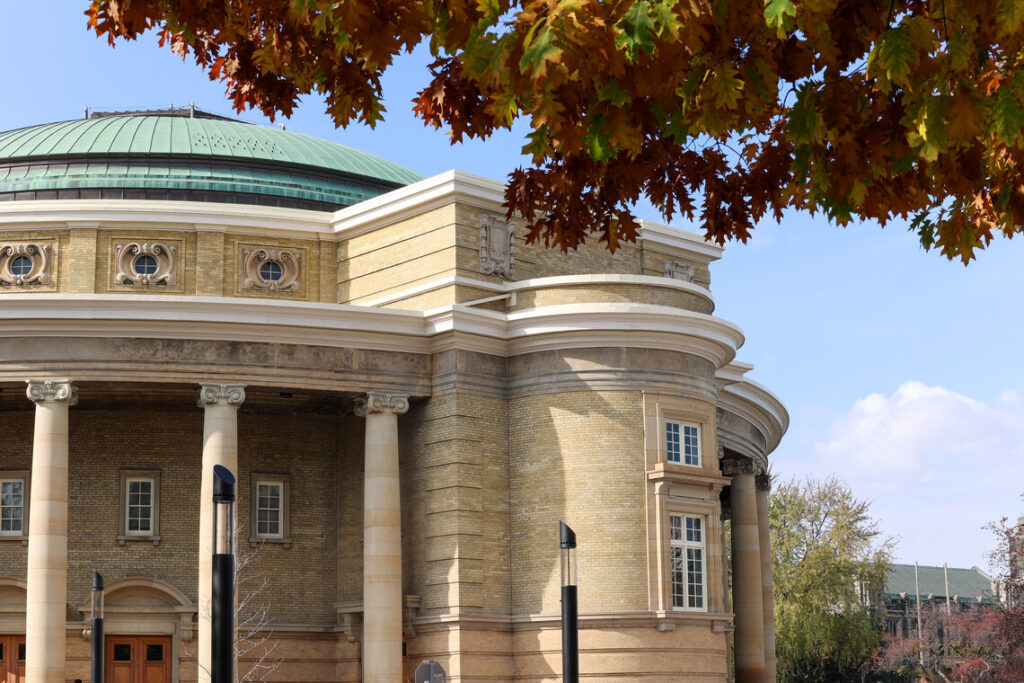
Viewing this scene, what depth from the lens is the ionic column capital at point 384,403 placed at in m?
40.3

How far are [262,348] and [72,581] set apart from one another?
8779 millimetres

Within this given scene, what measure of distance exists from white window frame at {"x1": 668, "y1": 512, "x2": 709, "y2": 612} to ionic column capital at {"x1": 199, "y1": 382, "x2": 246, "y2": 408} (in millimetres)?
11985

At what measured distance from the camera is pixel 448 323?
133 feet

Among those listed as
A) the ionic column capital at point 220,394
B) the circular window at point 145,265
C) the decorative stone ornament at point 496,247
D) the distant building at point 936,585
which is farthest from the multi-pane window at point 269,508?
the distant building at point 936,585

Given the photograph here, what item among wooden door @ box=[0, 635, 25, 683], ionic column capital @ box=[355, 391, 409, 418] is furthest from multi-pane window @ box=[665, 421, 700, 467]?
wooden door @ box=[0, 635, 25, 683]

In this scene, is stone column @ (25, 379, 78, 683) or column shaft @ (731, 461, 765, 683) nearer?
stone column @ (25, 379, 78, 683)

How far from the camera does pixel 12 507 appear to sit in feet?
139

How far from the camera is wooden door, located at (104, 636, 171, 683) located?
4141 centimetres

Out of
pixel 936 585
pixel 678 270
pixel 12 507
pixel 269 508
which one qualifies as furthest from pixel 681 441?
pixel 936 585

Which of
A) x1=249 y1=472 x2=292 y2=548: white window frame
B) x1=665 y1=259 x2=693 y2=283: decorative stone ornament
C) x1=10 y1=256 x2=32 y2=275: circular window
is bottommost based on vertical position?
x1=249 y1=472 x2=292 y2=548: white window frame

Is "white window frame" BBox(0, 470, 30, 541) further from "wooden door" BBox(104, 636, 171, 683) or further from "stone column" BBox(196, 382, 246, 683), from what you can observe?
"stone column" BBox(196, 382, 246, 683)

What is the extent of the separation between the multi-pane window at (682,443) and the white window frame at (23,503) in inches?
711

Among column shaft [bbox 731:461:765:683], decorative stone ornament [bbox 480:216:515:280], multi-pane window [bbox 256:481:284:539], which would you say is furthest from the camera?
column shaft [bbox 731:461:765:683]

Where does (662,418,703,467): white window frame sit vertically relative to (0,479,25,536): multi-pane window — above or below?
above
